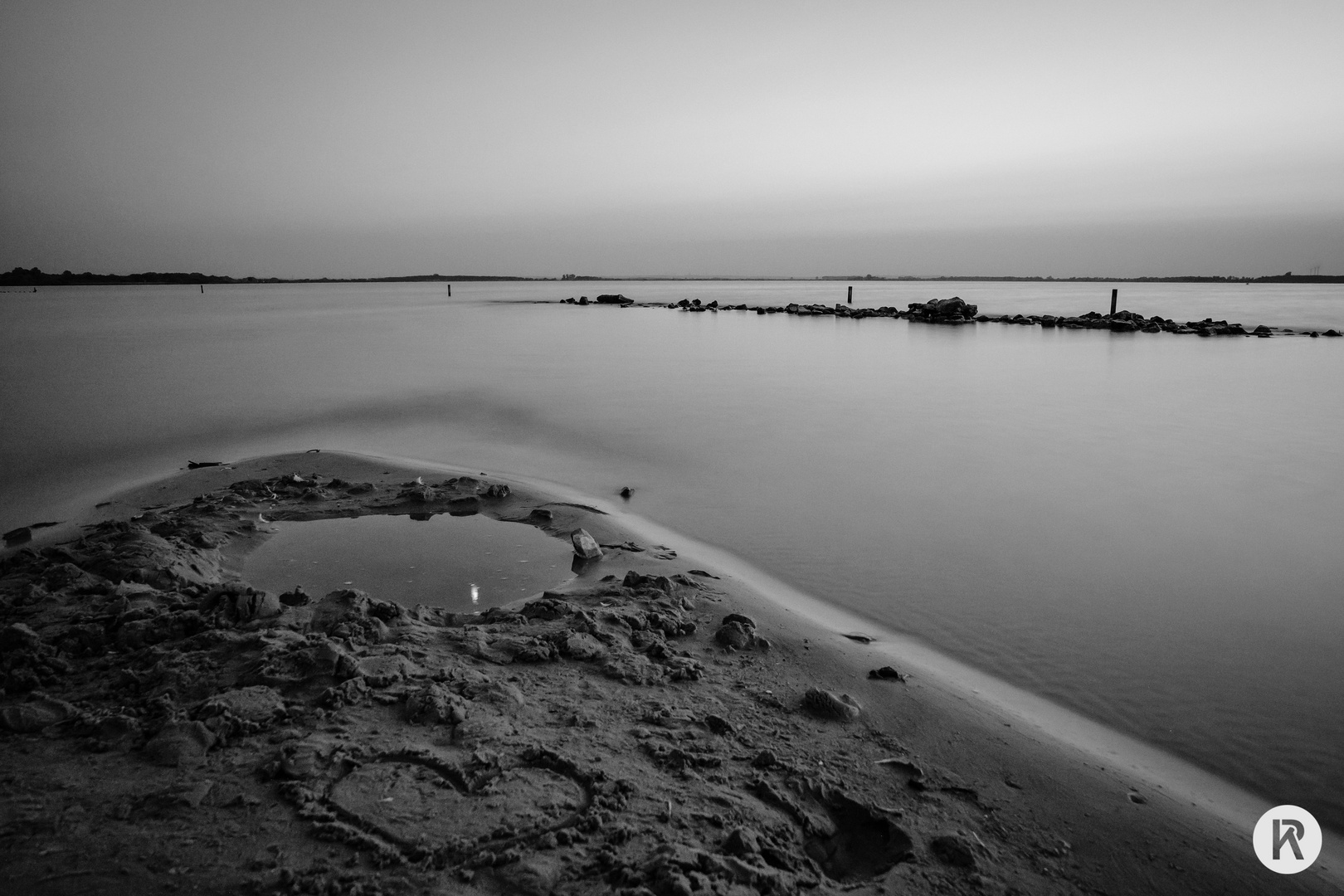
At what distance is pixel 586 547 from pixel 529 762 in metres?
2.43

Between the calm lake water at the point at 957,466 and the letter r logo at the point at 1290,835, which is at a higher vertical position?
the calm lake water at the point at 957,466

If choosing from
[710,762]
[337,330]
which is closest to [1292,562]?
[710,762]

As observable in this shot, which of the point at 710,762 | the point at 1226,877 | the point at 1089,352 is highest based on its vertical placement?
the point at 1089,352

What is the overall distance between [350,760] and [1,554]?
4111mm

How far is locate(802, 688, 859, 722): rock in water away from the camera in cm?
294

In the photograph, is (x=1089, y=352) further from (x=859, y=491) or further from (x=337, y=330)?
(x=337, y=330)

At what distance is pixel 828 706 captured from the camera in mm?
2955

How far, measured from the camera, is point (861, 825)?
2342 millimetres

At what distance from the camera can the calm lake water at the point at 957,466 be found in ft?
11.8

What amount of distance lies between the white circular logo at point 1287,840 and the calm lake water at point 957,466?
3.1 inches

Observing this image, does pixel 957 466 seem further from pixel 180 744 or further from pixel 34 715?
pixel 34 715

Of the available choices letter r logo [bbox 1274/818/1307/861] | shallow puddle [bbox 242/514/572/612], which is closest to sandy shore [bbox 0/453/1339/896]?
letter r logo [bbox 1274/818/1307/861]

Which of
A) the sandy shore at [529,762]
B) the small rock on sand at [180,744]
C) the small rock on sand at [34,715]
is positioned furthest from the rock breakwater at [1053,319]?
the small rock on sand at [34,715]

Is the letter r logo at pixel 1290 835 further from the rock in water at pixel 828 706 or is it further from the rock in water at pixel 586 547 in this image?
the rock in water at pixel 586 547
